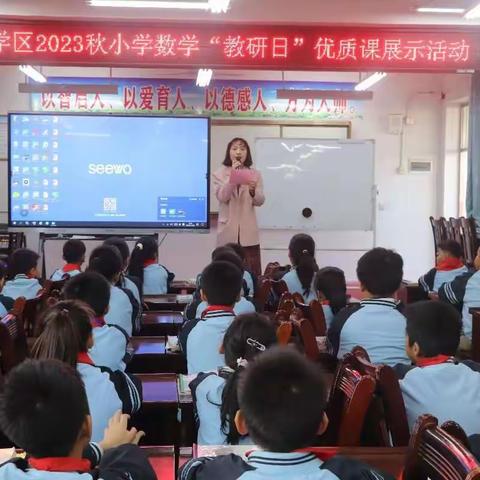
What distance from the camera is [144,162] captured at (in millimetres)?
6906

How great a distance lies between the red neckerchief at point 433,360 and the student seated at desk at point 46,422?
1.21m

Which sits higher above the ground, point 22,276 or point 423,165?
point 423,165

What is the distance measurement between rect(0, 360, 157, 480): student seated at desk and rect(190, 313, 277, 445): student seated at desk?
0.61 meters

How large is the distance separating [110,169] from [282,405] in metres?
5.90

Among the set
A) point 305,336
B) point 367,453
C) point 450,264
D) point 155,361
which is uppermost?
point 450,264

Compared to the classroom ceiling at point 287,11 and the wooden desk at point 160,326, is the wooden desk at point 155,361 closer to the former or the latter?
the wooden desk at point 160,326

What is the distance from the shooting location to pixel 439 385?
2012 millimetres

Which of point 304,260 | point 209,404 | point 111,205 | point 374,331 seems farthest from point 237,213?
point 209,404

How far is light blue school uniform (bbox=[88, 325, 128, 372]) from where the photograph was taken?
2616 millimetres

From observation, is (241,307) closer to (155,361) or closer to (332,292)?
(155,361)

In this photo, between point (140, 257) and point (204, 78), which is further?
point (204, 78)

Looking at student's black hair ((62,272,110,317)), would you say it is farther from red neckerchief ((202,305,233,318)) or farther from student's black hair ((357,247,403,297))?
student's black hair ((357,247,403,297))

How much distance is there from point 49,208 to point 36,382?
5764 mm

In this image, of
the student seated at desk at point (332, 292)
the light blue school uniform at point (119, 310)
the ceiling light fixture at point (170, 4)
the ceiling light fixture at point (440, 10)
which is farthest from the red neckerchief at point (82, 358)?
the ceiling light fixture at point (440, 10)
